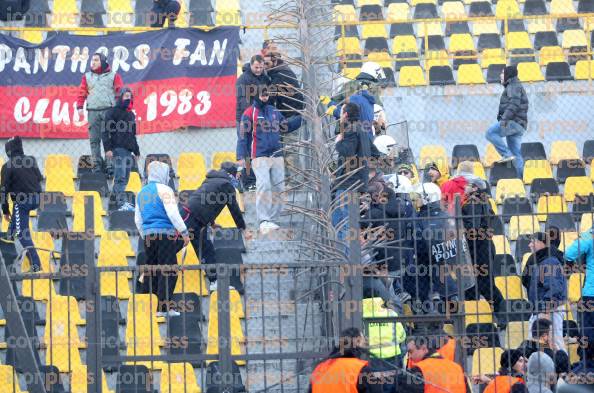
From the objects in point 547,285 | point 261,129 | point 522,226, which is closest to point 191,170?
point 261,129

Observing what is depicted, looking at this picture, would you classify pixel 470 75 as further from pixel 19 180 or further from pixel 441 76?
pixel 19 180

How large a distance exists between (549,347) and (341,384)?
8.84ft

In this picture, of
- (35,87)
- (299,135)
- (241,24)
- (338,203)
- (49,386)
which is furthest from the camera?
(241,24)

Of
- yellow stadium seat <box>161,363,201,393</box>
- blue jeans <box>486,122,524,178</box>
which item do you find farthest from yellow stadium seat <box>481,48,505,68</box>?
yellow stadium seat <box>161,363,201,393</box>

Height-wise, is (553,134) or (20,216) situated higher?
(553,134)

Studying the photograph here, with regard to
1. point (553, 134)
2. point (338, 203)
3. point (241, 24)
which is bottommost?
point (338, 203)

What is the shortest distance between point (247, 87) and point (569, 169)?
442 cm

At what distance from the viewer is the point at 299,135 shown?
1848 cm

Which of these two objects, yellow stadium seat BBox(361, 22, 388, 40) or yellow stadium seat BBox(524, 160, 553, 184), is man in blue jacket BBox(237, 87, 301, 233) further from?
yellow stadium seat BBox(361, 22, 388, 40)

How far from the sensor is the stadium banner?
67.1 ft

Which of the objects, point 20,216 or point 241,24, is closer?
point 20,216

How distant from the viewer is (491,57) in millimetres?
22984

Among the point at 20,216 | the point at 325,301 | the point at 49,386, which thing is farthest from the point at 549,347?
the point at 20,216

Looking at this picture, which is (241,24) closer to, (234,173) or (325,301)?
(234,173)
